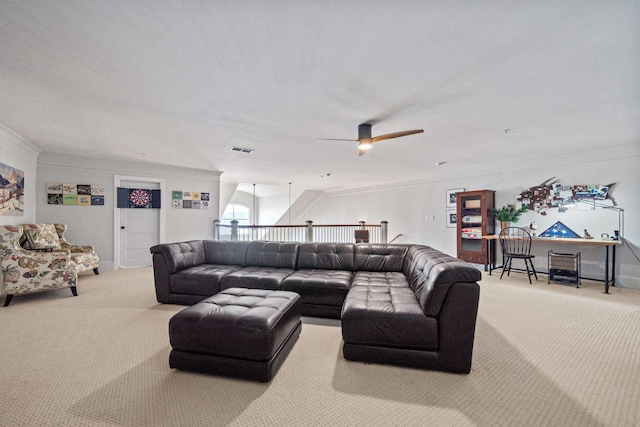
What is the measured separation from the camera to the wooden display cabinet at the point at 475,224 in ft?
19.6

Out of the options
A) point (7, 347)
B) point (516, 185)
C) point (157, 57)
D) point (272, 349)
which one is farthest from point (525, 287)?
point (7, 347)

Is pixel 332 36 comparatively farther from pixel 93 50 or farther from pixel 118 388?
pixel 118 388

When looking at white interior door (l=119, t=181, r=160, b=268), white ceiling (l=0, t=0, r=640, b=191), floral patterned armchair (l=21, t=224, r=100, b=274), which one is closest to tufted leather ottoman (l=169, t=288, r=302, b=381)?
white ceiling (l=0, t=0, r=640, b=191)

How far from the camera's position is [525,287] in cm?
443

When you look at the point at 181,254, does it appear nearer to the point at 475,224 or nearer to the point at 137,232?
the point at 137,232

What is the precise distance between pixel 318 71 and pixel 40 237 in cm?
536

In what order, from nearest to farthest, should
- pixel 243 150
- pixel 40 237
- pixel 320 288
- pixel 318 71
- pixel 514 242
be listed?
1. pixel 318 71
2. pixel 320 288
3. pixel 40 237
4. pixel 243 150
5. pixel 514 242

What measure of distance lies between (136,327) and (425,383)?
2678 mm

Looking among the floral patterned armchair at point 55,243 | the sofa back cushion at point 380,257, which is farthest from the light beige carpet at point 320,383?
the floral patterned armchair at point 55,243

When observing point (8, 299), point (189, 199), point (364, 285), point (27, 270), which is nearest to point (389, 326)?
point (364, 285)

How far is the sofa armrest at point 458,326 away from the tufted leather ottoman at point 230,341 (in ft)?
3.82

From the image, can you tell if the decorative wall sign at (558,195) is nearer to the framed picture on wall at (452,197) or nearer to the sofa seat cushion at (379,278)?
the framed picture on wall at (452,197)

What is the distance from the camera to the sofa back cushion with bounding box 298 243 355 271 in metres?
3.68

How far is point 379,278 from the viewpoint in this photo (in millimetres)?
3168
